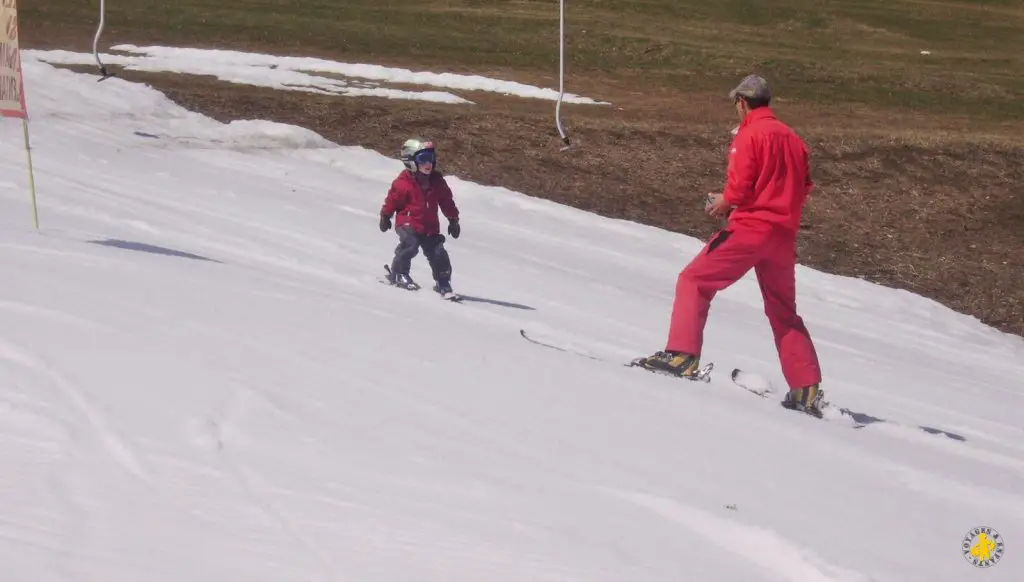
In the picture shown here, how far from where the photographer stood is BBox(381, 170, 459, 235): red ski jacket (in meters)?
10.8

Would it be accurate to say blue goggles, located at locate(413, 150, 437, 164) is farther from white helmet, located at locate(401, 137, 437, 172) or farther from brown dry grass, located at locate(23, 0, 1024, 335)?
brown dry grass, located at locate(23, 0, 1024, 335)

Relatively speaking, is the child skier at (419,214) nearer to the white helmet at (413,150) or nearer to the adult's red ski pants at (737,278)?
the white helmet at (413,150)

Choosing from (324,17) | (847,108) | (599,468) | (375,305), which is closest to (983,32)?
(847,108)

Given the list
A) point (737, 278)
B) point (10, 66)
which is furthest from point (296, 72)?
point (737, 278)

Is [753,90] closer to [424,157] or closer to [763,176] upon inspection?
[763,176]

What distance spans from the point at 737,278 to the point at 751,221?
37 centimetres

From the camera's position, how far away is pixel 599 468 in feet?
18.7

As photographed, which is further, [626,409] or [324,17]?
[324,17]

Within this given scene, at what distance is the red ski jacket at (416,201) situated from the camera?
1075cm

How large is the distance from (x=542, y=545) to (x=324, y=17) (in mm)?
29928

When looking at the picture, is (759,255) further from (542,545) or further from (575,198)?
(575,198)

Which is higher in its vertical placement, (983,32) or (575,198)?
(983,32)

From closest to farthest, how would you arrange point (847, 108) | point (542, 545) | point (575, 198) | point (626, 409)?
point (542, 545) < point (626, 409) < point (575, 198) < point (847, 108)

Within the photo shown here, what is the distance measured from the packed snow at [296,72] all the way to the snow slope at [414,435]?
1126 cm
